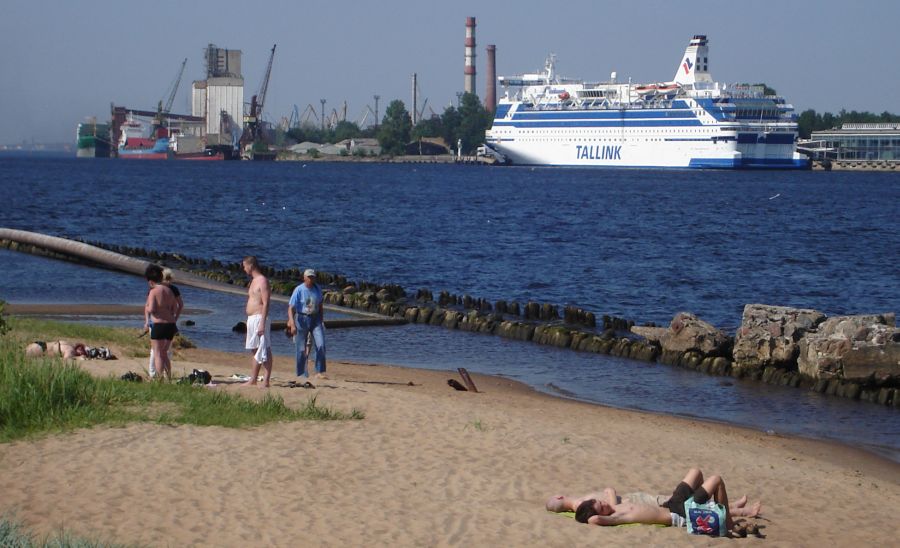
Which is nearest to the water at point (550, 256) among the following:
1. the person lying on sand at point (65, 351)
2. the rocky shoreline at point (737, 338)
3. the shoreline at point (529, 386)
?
the shoreline at point (529, 386)

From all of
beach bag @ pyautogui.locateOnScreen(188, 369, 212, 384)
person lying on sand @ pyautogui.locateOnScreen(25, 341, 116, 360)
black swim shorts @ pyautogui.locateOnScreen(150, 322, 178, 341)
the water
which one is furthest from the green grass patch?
black swim shorts @ pyautogui.locateOnScreen(150, 322, 178, 341)

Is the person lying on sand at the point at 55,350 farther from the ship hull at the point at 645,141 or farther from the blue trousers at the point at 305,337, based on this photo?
the ship hull at the point at 645,141

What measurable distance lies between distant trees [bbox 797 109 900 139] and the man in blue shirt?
547 feet

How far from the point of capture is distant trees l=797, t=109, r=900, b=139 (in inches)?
6949

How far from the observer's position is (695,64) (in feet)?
447

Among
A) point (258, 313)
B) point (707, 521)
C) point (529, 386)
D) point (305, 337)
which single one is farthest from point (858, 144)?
point (707, 521)

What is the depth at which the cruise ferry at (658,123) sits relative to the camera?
414 feet

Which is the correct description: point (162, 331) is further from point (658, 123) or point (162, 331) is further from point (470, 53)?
point (470, 53)

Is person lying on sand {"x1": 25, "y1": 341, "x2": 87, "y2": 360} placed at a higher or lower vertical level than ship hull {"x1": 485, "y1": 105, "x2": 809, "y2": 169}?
lower

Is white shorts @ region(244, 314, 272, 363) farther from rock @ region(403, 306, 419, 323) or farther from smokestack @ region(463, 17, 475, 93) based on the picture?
smokestack @ region(463, 17, 475, 93)

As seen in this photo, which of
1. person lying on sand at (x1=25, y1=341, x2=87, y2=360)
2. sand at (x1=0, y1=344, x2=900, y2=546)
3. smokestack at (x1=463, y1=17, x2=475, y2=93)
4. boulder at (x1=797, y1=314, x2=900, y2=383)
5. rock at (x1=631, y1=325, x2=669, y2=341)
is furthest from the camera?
smokestack at (x1=463, y1=17, x2=475, y2=93)

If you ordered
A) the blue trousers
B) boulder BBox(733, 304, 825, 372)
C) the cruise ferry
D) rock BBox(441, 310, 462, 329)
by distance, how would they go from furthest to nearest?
the cruise ferry, rock BBox(441, 310, 462, 329), boulder BBox(733, 304, 825, 372), the blue trousers

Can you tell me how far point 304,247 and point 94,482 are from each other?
35173mm

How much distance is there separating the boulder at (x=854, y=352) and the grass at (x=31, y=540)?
44.2ft
